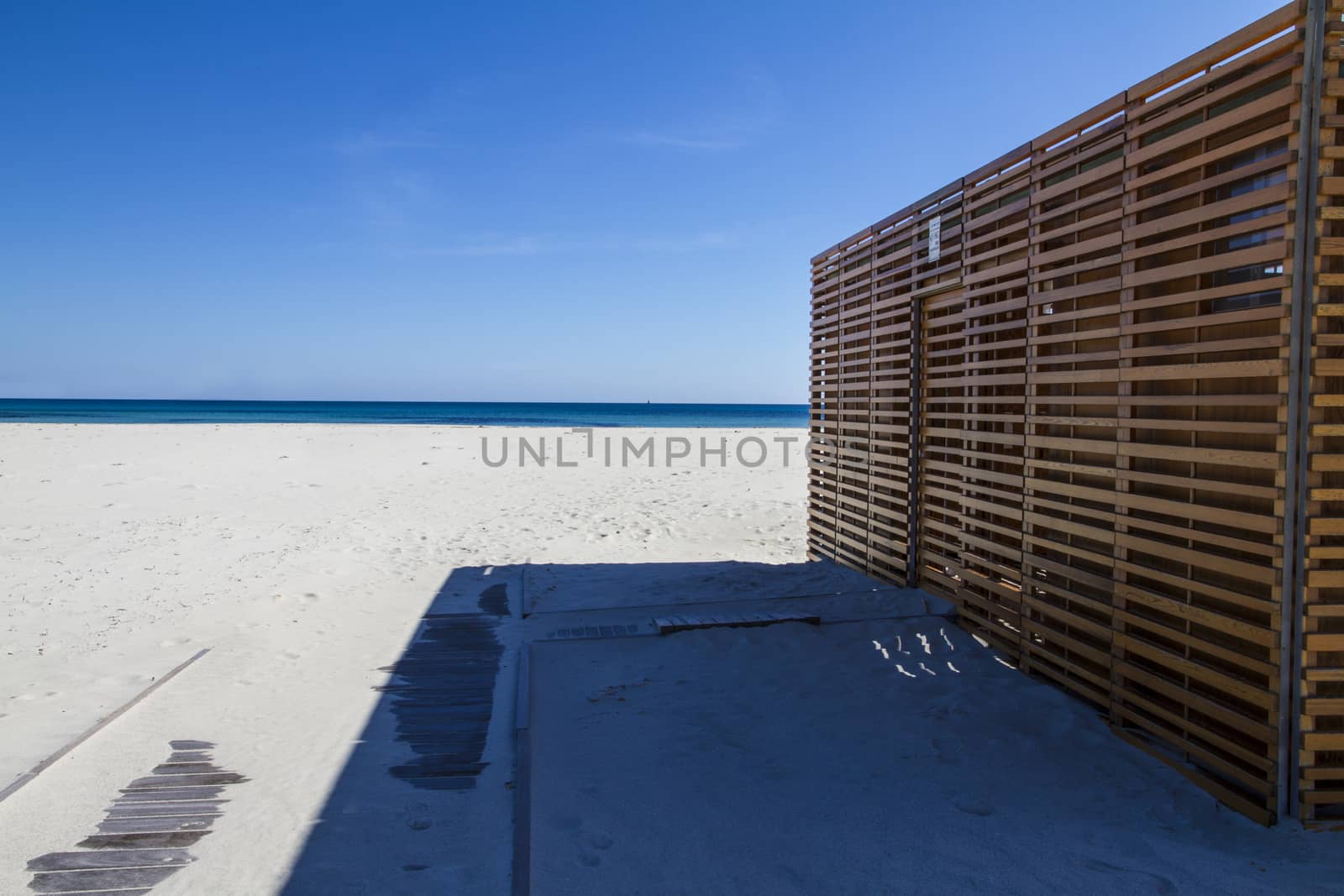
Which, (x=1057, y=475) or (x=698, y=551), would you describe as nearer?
(x=1057, y=475)

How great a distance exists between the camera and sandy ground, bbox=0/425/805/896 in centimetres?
327

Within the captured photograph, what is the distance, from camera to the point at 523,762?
3.57m

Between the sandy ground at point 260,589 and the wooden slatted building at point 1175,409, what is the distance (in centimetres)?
302

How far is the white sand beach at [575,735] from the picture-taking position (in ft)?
9.22

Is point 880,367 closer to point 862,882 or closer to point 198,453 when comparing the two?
point 862,882

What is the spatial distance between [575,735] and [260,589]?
447cm

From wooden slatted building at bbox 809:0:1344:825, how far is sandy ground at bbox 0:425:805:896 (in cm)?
302

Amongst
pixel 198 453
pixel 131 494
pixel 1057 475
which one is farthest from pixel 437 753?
pixel 198 453

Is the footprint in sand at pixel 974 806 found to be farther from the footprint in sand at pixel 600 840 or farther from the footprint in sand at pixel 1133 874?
the footprint in sand at pixel 600 840

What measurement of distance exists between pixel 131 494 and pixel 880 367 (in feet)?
37.8

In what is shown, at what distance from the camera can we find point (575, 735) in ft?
13.0

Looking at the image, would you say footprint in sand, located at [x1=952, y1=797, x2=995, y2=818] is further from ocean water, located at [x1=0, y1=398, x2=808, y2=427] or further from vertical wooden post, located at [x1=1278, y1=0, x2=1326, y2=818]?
ocean water, located at [x1=0, y1=398, x2=808, y2=427]

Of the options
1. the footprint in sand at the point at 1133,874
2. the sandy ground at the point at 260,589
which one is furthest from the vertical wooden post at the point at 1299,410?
the sandy ground at the point at 260,589

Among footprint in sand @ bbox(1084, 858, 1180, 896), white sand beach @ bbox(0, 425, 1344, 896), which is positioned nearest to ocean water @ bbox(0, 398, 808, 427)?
white sand beach @ bbox(0, 425, 1344, 896)
